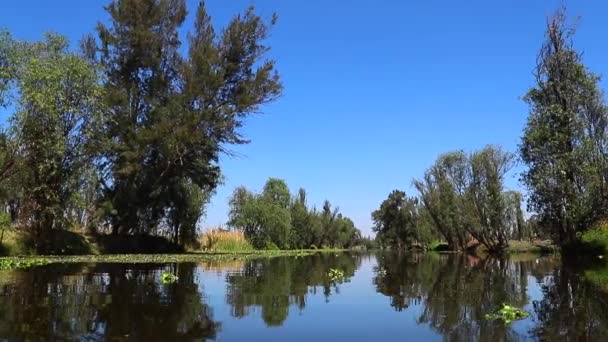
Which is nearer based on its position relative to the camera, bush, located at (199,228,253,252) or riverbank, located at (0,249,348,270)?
riverbank, located at (0,249,348,270)

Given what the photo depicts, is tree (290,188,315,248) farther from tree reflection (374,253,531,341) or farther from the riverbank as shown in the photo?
tree reflection (374,253,531,341)

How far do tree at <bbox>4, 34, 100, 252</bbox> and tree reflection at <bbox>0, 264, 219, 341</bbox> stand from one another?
17.5m

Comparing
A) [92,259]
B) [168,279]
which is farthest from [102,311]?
[92,259]

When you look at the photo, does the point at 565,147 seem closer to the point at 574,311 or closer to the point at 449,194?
the point at 574,311

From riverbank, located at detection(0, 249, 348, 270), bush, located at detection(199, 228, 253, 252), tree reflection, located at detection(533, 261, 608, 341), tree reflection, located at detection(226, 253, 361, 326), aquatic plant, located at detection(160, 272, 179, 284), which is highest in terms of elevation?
bush, located at detection(199, 228, 253, 252)

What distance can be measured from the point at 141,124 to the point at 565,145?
1125 inches

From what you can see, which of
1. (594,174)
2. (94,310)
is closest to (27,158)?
(94,310)

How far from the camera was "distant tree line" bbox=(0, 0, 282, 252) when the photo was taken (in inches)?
1325

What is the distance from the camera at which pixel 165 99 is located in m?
42.6

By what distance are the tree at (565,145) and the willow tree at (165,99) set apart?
19.1 meters

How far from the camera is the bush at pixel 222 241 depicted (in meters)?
51.5

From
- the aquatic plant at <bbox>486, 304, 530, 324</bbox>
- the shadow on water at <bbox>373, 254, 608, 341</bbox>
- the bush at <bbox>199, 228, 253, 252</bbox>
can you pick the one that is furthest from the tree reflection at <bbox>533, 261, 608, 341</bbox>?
the bush at <bbox>199, 228, 253, 252</bbox>

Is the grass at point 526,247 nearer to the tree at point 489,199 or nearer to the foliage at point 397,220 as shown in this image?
the tree at point 489,199

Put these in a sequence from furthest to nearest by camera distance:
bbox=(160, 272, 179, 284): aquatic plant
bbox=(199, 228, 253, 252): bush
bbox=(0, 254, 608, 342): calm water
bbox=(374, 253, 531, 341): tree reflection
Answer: bbox=(199, 228, 253, 252): bush → bbox=(160, 272, 179, 284): aquatic plant → bbox=(374, 253, 531, 341): tree reflection → bbox=(0, 254, 608, 342): calm water
